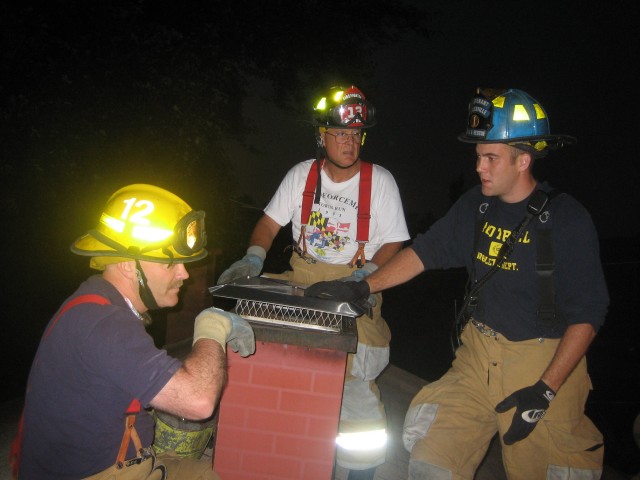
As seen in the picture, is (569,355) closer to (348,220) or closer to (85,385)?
(348,220)

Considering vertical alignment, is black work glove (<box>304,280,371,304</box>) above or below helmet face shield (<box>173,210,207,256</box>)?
below

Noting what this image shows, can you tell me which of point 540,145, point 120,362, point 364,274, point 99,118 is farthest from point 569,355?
point 99,118

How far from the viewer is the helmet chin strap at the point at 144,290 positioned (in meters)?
2.24

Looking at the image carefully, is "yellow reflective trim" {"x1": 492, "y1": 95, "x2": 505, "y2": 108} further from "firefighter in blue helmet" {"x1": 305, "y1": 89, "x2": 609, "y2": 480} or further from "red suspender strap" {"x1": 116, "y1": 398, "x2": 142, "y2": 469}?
"red suspender strap" {"x1": 116, "y1": 398, "x2": 142, "y2": 469}

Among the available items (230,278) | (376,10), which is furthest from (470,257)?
(376,10)

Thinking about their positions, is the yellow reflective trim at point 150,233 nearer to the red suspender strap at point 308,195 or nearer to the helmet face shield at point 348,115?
the red suspender strap at point 308,195

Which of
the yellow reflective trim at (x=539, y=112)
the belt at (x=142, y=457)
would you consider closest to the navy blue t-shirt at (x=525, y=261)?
the yellow reflective trim at (x=539, y=112)

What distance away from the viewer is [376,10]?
10258 mm

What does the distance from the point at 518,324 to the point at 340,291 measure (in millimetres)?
1025

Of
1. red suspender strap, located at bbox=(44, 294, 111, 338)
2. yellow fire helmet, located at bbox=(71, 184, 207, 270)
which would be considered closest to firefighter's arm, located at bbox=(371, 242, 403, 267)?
→ yellow fire helmet, located at bbox=(71, 184, 207, 270)

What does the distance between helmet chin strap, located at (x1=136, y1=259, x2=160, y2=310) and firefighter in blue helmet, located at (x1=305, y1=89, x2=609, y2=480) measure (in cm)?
102

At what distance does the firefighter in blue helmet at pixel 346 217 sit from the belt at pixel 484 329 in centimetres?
81

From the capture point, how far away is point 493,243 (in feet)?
9.25

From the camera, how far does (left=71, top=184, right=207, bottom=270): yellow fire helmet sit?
219cm
